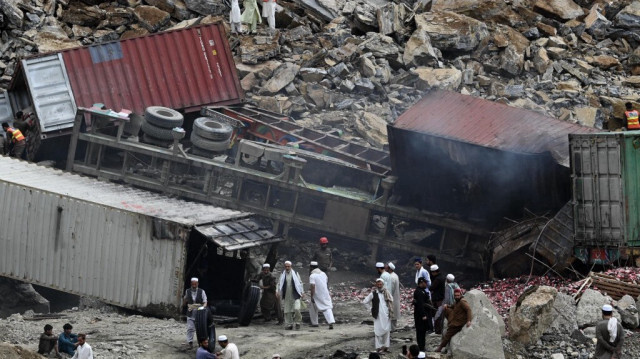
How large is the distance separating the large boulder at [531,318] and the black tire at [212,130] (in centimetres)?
736

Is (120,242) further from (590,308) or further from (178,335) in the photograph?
(590,308)

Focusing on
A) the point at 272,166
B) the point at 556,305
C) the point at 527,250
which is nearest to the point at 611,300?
the point at 556,305

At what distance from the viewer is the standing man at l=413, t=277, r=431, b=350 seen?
45.4ft

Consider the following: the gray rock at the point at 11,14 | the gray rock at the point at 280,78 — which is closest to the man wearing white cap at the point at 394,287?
the gray rock at the point at 280,78

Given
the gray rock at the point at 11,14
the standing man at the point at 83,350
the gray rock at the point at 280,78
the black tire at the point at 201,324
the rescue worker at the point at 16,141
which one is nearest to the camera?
the standing man at the point at 83,350

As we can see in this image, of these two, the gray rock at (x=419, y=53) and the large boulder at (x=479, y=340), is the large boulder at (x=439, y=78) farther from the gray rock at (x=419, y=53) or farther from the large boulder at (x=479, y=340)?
the large boulder at (x=479, y=340)

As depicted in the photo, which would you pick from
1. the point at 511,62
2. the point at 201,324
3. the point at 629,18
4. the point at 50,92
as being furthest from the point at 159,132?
the point at 629,18

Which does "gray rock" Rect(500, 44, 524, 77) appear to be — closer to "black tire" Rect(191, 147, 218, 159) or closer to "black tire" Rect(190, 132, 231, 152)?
"black tire" Rect(190, 132, 231, 152)

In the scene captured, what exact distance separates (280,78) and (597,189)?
405 inches

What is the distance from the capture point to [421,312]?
13.8 metres

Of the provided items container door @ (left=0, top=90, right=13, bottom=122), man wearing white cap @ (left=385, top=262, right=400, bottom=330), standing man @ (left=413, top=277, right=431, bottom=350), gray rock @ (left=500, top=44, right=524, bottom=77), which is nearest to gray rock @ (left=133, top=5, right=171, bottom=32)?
container door @ (left=0, top=90, right=13, bottom=122)

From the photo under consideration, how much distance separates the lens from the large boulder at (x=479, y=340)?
44.1 feet

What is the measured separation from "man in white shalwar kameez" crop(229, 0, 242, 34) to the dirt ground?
11857 millimetres

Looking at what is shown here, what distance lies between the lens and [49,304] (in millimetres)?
18000
